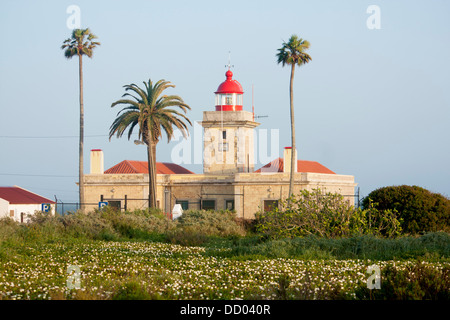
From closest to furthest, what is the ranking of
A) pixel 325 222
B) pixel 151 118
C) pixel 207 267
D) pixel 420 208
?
pixel 207 267
pixel 325 222
pixel 420 208
pixel 151 118

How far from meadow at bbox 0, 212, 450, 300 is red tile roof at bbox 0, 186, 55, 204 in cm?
3515

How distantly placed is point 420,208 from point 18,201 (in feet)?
138

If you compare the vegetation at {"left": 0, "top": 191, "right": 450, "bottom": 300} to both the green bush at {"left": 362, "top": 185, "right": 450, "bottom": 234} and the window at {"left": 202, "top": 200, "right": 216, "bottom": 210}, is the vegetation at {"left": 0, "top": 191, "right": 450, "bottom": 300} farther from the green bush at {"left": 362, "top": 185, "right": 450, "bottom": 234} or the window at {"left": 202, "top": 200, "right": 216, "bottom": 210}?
the window at {"left": 202, "top": 200, "right": 216, "bottom": 210}

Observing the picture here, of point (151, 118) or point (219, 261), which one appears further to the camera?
point (151, 118)

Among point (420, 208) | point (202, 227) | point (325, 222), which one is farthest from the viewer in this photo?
point (202, 227)

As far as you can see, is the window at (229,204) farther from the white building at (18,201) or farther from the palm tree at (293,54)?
the white building at (18,201)

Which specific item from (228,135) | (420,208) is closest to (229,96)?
(228,135)

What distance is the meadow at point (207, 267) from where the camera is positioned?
11.0m

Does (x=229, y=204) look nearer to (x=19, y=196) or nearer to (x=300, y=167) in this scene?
(x=300, y=167)

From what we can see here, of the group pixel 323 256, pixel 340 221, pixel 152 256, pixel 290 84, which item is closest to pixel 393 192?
pixel 340 221

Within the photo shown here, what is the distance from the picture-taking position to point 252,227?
2923cm

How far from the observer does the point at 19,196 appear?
58.5 meters

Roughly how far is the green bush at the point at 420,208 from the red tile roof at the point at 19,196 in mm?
40543

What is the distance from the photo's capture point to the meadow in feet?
36.0
